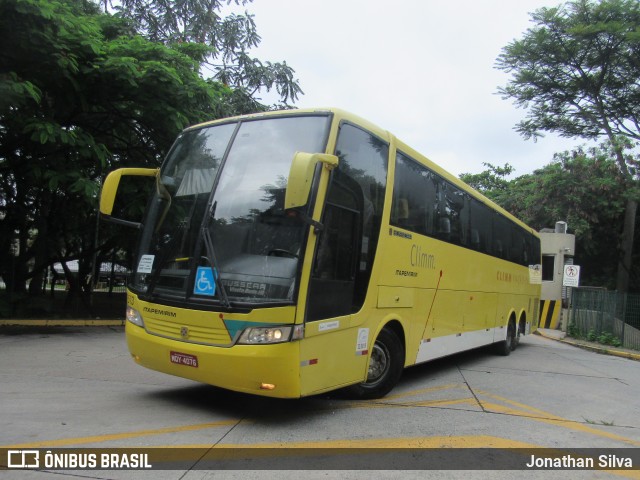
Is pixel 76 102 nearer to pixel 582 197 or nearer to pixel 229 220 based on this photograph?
pixel 229 220

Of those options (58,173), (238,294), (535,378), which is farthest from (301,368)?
(58,173)

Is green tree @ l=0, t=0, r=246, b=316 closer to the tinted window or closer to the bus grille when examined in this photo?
the bus grille

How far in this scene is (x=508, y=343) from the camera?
12.7 m

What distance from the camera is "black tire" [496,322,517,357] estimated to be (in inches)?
490

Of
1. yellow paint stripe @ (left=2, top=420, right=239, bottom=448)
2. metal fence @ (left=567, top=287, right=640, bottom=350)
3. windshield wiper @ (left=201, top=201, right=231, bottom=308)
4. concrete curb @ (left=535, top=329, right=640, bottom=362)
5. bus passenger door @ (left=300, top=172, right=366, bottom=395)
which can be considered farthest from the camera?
metal fence @ (left=567, top=287, right=640, bottom=350)

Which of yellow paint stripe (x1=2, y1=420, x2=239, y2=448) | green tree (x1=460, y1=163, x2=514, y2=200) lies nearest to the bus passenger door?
yellow paint stripe (x1=2, y1=420, x2=239, y2=448)

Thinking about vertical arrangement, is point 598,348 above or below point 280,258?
below

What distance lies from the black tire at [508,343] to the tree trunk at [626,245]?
13.9 meters

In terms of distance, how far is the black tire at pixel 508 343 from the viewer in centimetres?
1244

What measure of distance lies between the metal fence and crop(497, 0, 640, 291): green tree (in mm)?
6198

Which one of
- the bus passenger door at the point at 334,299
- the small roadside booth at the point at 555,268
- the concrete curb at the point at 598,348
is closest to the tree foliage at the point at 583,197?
the small roadside booth at the point at 555,268

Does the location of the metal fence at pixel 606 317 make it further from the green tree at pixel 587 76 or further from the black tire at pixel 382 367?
the black tire at pixel 382 367

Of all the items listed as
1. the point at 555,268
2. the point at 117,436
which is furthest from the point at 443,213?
the point at 555,268

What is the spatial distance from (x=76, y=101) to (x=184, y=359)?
8.70 metres
